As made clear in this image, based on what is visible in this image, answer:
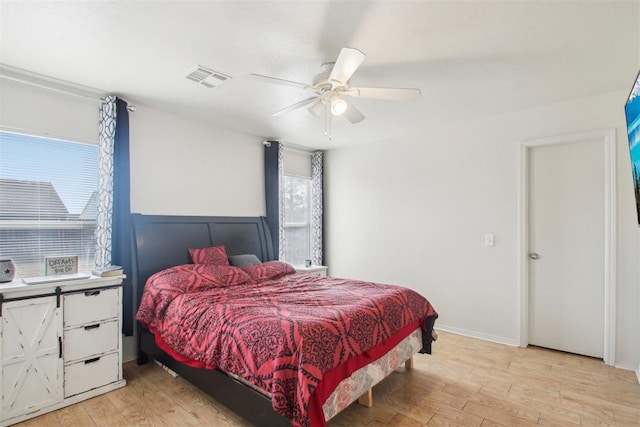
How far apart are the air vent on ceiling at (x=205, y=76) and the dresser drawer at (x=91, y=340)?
2.17 meters

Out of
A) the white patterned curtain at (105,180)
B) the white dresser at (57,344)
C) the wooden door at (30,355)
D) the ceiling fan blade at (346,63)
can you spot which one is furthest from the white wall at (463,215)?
the wooden door at (30,355)

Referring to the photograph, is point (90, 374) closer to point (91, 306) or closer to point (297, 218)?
point (91, 306)

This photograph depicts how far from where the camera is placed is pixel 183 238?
139 inches

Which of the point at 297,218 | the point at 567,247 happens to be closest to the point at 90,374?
the point at 297,218

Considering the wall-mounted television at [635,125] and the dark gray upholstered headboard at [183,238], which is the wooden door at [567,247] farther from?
the dark gray upholstered headboard at [183,238]

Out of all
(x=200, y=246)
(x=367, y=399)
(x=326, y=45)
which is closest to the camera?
(x=326, y=45)

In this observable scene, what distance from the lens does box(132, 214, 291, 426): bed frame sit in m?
2.00

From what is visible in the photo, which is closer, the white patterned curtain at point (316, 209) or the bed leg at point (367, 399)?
the bed leg at point (367, 399)

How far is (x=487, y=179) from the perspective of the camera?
3.80 meters

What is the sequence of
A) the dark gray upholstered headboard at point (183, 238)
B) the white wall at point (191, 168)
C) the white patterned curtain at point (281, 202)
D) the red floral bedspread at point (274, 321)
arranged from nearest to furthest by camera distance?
the red floral bedspread at point (274, 321) → the dark gray upholstered headboard at point (183, 238) → the white wall at point (191, 168) → the white patterned curtain at point (281, 202)

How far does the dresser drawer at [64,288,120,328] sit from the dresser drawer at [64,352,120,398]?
321mm

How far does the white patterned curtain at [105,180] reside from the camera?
9.73ft

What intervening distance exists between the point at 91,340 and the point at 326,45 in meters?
2.90

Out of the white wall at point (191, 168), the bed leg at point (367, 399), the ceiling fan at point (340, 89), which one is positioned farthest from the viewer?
the white wall at point (191, 168)
